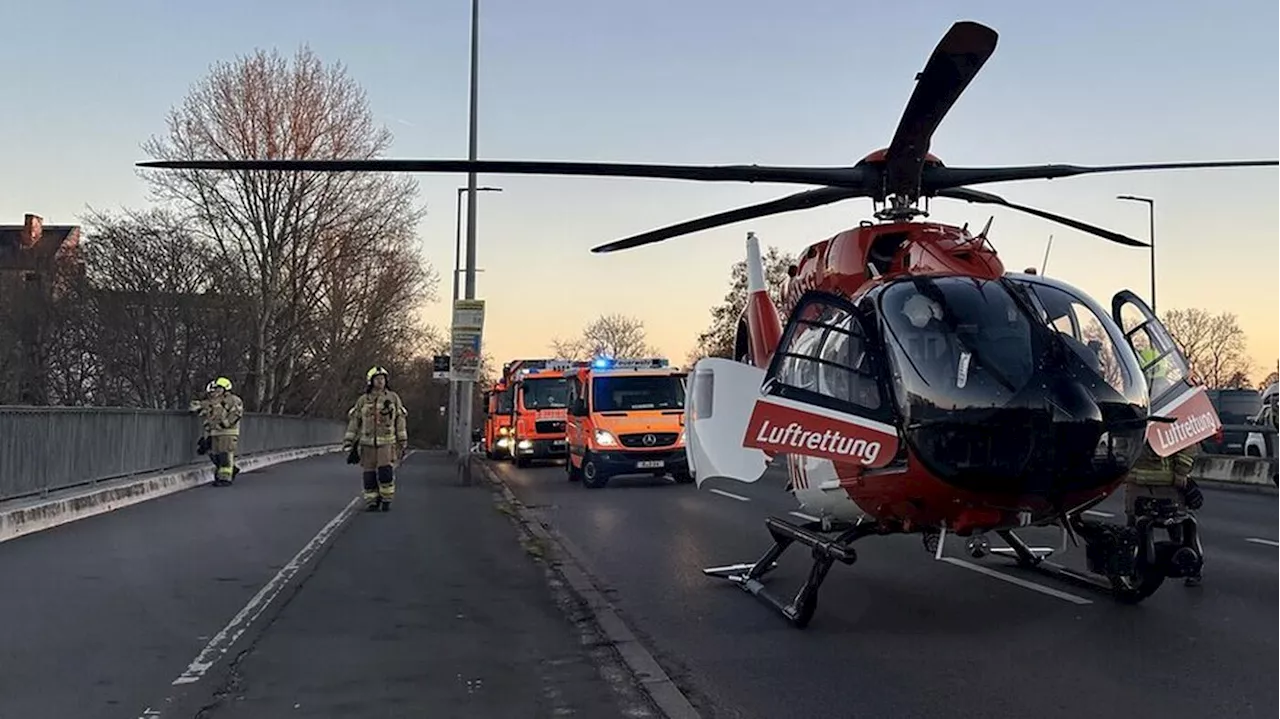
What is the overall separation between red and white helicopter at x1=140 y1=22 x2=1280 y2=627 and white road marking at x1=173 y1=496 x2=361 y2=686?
2.97 m

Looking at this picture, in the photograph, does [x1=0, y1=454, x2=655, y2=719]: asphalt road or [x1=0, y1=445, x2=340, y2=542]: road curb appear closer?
[x1=0, y1=454, x2=655, y2=719]: asphalt road

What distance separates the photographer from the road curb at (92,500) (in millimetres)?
12250

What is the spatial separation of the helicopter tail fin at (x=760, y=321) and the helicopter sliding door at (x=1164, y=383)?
9.77 ft

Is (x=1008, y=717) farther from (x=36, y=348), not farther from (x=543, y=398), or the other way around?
(x=36, y=348)

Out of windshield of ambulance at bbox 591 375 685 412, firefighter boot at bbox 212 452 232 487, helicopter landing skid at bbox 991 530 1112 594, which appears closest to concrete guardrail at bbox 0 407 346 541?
firefighter boot at bbox 212 452 232 487

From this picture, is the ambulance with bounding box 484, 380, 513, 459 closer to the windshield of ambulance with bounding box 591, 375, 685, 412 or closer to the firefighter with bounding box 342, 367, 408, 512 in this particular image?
the windshield of ambulance with bounding box 591, 375, 685, 412

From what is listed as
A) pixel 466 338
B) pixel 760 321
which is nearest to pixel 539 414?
pixel 466 338

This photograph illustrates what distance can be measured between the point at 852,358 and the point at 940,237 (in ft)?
4.62

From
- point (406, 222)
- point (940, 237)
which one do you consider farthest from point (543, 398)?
point (940, 237)

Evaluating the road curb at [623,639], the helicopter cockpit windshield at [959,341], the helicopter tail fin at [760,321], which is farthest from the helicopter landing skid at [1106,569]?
the helicopter tail fin at [760,321]

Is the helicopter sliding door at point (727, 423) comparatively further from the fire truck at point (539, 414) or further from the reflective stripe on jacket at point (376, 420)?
the fire truck at point (539, 414)

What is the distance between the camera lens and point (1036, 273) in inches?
301

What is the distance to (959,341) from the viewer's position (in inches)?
262

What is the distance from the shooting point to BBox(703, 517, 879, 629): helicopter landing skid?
294 inches
